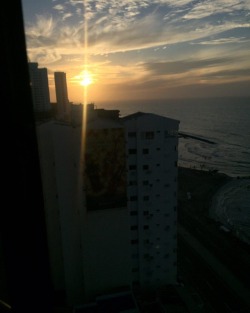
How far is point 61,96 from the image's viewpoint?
1131 inches

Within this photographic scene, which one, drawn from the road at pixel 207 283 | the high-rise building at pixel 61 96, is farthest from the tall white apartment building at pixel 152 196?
the high-rise building at pixel 61 96

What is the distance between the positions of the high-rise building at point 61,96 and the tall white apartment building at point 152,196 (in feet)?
31.5

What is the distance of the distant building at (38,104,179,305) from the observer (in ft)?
64.8

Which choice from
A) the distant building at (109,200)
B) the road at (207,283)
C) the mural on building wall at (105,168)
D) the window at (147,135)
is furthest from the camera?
the road at (207,283)

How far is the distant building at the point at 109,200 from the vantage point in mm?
19750

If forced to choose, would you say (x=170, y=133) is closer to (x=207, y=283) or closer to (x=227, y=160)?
(x=207, y=283)

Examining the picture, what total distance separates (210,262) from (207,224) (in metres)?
7.97

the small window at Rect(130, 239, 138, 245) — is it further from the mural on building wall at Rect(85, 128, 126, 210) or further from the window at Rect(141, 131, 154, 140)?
the window at Rect(141, 131, 154, 140)

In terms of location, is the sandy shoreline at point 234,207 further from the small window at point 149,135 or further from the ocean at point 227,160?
the small window at point 149,135

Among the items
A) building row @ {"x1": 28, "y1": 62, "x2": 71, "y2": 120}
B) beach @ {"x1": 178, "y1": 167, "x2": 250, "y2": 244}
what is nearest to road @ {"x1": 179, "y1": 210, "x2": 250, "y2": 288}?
beach @ {"x1": 178, "y1": 167, "x2": 250, "y2": 244}

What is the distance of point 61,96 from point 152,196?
559 inches

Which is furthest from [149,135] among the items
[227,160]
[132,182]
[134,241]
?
[227,160]

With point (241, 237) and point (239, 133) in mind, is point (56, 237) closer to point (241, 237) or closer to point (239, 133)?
point (241, 237)

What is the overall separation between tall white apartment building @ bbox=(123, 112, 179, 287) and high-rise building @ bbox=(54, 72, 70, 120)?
9589 millimetres
